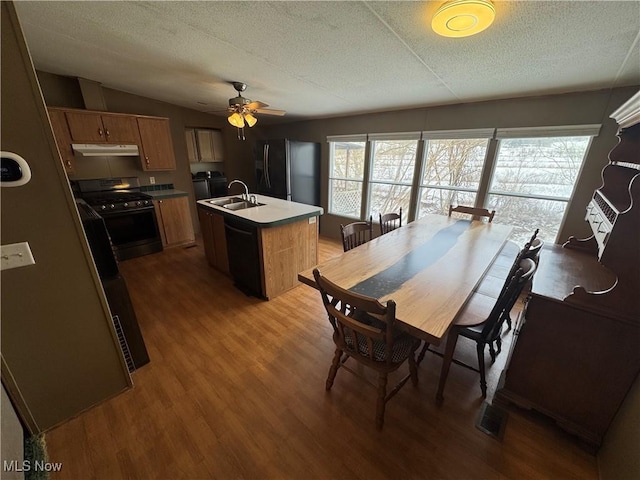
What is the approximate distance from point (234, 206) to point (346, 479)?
2819 millimetres

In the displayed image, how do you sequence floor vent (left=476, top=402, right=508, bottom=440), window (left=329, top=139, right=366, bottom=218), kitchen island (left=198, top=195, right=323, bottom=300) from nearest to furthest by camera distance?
1. floor vent (left=476, top=402, right=508, bottom=440)
2. kitchen island (left=198, top=195, right=323, bottom=300)
3. window (left=329, top=139, right=366, bottom=218)

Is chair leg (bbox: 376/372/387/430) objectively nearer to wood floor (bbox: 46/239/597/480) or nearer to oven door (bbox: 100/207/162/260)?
wood floor (bbox: 46/239/597/480)

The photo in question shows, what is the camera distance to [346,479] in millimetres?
1164

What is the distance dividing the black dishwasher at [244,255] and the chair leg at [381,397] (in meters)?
1.64

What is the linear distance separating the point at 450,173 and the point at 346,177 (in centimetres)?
182

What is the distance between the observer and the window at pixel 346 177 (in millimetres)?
4336

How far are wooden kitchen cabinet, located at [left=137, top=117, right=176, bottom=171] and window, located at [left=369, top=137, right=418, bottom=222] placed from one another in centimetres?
348

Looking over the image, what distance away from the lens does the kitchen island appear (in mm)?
2445

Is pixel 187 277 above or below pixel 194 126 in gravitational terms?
below

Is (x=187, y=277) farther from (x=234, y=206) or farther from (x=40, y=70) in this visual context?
(x=40, y=70)

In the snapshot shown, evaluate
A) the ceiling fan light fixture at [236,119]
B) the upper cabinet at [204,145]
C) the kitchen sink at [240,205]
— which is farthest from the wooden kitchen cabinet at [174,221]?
the ceiling fan light fixture at [236,119]

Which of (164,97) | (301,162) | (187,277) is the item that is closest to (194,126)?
(164,97)

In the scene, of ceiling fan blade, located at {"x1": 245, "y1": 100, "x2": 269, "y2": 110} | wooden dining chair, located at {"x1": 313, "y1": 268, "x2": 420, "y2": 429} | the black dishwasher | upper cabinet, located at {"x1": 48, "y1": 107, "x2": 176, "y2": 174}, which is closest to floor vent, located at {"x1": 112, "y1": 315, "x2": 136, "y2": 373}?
the black dishwasher

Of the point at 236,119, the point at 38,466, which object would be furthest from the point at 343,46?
the point at 38,466
